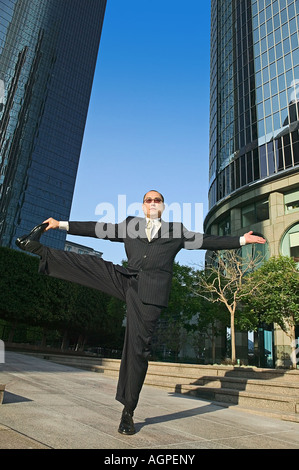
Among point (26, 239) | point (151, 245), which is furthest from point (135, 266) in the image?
point (26, 239)

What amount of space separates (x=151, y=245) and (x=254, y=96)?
39.1 meters

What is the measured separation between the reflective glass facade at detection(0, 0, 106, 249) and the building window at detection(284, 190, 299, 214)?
89332 mm

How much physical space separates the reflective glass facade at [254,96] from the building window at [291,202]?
7.99 feet

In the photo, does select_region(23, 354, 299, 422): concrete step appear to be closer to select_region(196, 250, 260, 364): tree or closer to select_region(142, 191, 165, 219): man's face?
select_region(142, 191, 165, 219): man's face

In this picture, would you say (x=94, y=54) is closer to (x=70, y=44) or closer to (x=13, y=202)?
(x=70, y=44)

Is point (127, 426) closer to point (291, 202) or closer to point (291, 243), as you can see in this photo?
point (291, 243)

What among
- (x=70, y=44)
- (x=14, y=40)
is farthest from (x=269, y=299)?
(x=70, y=44)

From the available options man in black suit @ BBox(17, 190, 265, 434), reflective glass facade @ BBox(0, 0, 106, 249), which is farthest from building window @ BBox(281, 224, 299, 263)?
reflective glass facade @ BBox(0, 0, 106, 249)

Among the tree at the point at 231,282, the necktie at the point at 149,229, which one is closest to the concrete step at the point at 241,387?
the necktie at the point at 149,229

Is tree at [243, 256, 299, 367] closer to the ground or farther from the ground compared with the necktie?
farther from the ground

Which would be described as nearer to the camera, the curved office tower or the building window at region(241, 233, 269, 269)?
the building window at region(241, 233, 269, 269)

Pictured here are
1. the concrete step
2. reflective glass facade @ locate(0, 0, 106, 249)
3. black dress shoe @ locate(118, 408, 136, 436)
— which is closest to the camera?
black dress shoe @ locate(118, 408, 136, 436)

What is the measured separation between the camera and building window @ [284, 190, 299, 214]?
3178cm

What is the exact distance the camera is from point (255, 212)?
1394 inches
